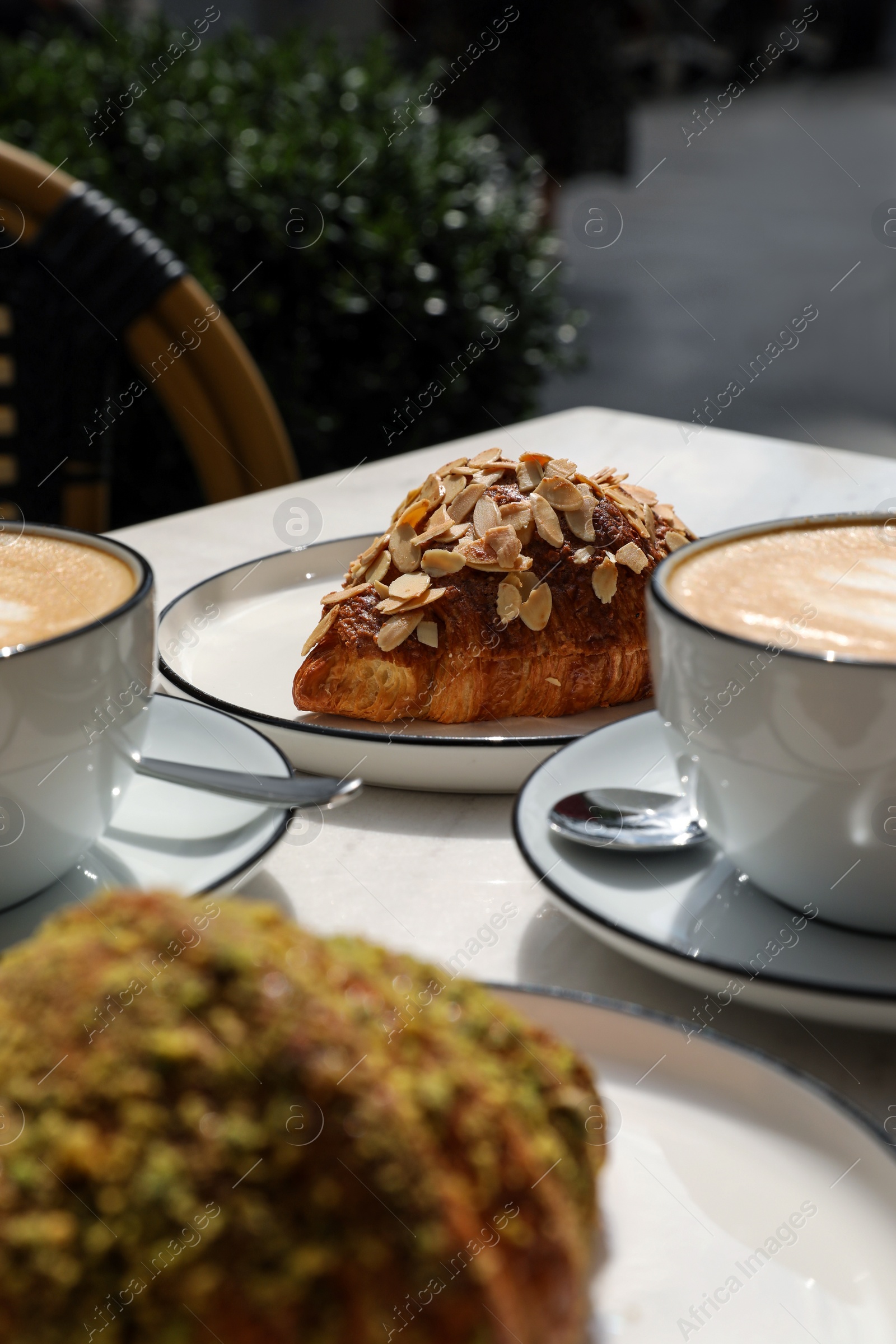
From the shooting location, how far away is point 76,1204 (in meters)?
0.36

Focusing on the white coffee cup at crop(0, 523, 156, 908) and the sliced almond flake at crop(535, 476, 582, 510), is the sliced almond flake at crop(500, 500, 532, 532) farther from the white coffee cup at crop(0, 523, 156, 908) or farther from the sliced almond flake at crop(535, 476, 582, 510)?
the white coffee cup at crop(0, 523, 156, 908)

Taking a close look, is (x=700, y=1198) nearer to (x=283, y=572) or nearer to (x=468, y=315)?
(x=283, y=572)

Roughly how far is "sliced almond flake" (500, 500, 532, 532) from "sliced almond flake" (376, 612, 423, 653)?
103 millimetres

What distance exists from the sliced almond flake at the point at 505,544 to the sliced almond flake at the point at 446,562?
0.09 feet

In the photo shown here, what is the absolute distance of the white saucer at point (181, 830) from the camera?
0.71 metres

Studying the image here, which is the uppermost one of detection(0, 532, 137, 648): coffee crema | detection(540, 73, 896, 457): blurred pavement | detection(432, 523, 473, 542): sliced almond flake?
detection(0, 532, 137, 648): coffee crema

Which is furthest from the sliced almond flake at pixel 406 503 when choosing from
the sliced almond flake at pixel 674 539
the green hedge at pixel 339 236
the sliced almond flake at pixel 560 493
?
the green hedge at pixel 339 236

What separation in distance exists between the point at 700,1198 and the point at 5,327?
5.86 ft

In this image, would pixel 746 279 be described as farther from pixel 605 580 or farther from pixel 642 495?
pixel 605 580

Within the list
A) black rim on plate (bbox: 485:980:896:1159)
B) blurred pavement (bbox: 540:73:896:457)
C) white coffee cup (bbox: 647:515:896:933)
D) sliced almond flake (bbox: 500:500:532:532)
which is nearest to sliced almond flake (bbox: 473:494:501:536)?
sliced almond flake (bbox: 500:500:532:532)

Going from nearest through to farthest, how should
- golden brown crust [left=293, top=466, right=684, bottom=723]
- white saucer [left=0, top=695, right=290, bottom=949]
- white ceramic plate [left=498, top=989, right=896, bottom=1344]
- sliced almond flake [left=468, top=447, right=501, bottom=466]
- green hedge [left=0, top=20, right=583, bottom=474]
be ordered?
white ceramic plate [left=498, top=989, right=896, bottom=1344] → white saucer [left=0, top=695, right=290, bottom=949] → golden brown crust [left=293, top=466, right=684, bottom=723] → sliced almond flake [left=468, top=447, right=501, bottom=466] → green hedge [left=0, top=20, right=583, bottom=474]

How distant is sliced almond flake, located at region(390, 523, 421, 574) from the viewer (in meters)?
1.07

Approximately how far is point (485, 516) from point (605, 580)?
0.11m

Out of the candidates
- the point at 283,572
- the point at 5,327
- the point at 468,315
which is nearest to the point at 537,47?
the point at 468,315
